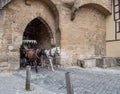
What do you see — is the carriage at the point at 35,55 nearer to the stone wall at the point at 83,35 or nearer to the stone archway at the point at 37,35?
the stone archway at the point at 37,35

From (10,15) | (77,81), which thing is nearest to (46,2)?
(10,15)

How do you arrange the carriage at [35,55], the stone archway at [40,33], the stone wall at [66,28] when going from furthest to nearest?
the stone archway at [40,33]
the carriage at [35,55]
the stone wall at [66,28]

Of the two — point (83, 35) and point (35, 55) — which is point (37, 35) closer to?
point (83, 35)

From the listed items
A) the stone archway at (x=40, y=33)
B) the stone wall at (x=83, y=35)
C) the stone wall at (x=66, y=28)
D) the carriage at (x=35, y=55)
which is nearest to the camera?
the stone wall at (x=66, y=28)

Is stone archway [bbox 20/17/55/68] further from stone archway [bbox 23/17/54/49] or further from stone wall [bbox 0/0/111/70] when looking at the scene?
stone wall [bbox 0/0/111/70]

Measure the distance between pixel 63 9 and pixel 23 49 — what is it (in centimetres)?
281

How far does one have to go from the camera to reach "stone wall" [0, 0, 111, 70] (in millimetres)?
8875

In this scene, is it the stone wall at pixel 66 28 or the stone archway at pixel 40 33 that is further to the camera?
the stone archway at pixel 40 33

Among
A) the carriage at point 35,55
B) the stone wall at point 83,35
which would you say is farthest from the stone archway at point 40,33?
the stone wall at point 83,35

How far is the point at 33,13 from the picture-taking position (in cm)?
975

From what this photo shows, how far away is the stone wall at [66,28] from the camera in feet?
29.1

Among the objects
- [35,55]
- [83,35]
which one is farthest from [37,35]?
[35,55]

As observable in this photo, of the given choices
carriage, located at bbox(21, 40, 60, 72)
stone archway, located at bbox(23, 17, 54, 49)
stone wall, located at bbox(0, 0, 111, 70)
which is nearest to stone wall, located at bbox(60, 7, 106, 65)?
stone wall, located at bbox(0, 0, 111, 70)

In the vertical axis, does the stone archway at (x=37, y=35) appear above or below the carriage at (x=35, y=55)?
above
